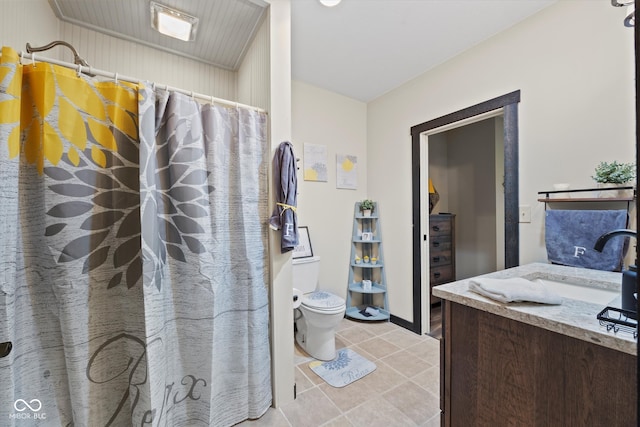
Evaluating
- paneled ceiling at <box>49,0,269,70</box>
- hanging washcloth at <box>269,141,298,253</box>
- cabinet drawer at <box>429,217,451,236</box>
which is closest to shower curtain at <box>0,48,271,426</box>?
hanging washcloth at <box>269,141,298,253</box>

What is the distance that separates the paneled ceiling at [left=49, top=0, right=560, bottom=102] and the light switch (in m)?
1.30

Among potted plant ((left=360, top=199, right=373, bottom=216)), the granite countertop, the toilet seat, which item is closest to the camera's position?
the granite countertop

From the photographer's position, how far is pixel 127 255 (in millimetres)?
1194

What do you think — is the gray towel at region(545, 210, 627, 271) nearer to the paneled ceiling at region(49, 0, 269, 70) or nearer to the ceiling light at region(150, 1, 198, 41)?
the paneled ceiling at region(49, 0, 269, 70)

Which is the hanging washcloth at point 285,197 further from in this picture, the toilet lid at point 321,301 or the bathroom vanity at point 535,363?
the bathroom vanity at point 535,363

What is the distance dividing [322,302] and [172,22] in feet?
7.44

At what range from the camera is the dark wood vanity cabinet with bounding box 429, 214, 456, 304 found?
9.71 feet

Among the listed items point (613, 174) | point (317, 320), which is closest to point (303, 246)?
point (317, 320)

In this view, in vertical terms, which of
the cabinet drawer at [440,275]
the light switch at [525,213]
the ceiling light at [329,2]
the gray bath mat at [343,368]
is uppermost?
the ceiling light at [329,2]

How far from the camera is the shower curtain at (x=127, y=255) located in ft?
3.38

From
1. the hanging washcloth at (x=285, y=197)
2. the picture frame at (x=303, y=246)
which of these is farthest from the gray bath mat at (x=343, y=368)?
the hanging washcloth at (x=285, y=197)

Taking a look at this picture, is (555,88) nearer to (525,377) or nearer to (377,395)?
(525,377)

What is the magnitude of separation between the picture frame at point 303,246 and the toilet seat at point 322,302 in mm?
409

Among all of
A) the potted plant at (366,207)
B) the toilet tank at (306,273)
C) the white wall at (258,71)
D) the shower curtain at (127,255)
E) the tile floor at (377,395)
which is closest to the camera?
the shower curtain at (127,255)
